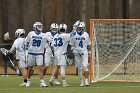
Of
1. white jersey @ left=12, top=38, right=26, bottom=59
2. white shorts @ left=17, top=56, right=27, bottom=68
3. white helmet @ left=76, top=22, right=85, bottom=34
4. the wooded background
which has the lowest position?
white shorts @ left=17, top=56, right=27, bottom=68

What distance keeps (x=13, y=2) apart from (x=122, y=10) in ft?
18.5

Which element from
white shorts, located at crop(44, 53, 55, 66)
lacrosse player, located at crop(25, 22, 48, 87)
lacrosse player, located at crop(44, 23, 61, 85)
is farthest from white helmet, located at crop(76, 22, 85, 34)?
white shorts, located at crop(44, 53, 55, 66)

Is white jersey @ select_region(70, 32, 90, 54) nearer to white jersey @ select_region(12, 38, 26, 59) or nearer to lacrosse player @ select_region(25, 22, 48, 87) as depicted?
lacrosse player @ select_region(25, 22, 48, 87)

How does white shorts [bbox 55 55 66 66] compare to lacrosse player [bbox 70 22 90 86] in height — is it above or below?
below

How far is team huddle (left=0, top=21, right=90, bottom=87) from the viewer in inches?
798

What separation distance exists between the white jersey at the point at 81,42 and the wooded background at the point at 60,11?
13421 millimetres

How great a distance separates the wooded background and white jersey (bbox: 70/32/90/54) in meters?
13.4

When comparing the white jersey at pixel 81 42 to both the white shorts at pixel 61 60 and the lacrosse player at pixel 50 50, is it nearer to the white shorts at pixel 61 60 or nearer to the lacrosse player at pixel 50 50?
the white shorts at pixel 61 60

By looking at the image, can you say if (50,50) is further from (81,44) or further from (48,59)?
(81,44)

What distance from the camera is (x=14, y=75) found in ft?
90.7

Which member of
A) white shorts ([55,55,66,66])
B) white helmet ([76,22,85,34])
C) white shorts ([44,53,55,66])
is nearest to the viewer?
white shorts ([55,55,66,66])

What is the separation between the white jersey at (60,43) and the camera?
20.5 m

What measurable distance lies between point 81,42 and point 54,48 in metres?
0.88

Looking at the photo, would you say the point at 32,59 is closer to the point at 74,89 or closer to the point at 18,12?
the point at 74,89
